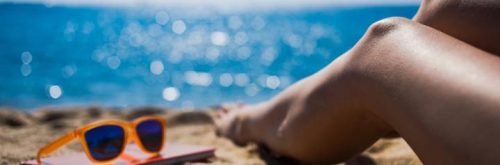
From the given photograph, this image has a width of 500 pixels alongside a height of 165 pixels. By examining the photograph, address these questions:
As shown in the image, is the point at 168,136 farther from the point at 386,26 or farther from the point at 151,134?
the point at 386,26

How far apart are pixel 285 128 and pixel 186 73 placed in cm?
931

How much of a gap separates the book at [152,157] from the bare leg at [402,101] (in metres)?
0.33

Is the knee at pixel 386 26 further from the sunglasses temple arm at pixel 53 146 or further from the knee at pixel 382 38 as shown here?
the sunglasses temple arm at pixel 53 146

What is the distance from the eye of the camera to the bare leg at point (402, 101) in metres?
1.02

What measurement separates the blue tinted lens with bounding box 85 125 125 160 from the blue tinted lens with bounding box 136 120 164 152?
10 cm

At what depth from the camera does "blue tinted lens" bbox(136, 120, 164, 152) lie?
1931 mm

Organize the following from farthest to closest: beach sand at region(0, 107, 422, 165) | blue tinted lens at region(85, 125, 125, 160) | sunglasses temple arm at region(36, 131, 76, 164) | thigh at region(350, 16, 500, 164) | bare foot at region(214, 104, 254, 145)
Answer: bare foot at region(214, 104, 254, 145) < beach sand at region(0, 107, 422, 165) < blue tinted lens at region(85, 125, 125, 160) < sunglasses temple arm at region(36, 131, 76, 164) < thigh at region(350, 16, 500, 164)

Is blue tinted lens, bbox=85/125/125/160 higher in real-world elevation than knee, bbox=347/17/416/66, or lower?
higher

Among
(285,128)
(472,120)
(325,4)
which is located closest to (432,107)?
(472,120)

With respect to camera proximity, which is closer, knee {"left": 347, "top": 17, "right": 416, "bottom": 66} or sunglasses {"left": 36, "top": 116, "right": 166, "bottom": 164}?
knee {"left": 347, "top": 17, "right": 416, "bottom": 66}

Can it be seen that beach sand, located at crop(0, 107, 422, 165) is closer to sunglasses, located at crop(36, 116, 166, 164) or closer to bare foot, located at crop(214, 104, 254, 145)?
bare foot, located at crop(214, 104, 254, 145)

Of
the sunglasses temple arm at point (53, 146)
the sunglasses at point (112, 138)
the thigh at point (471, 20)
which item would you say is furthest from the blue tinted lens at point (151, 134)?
the thigh at point (471, 20)

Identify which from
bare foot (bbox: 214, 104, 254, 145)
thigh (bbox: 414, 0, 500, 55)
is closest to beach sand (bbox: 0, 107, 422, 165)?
bare foot (bbox: 214, 104, 254, 145)

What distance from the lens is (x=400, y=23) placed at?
1.31 metres
